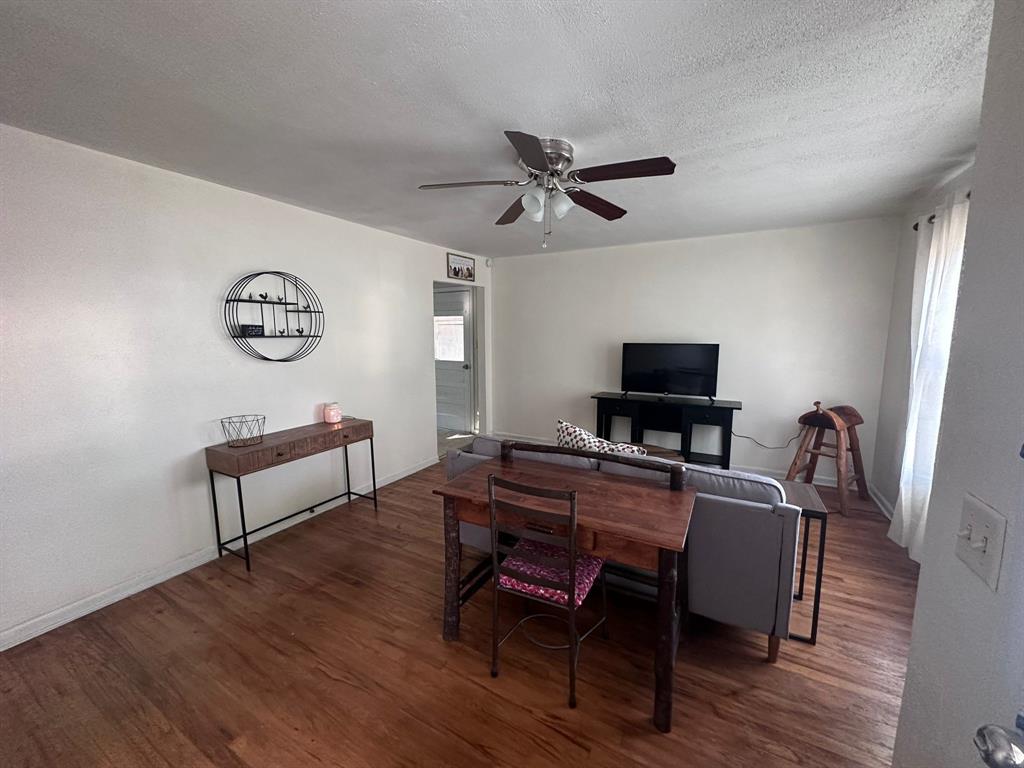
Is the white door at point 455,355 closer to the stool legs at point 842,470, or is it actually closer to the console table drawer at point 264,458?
the console table drawer at point 264,458

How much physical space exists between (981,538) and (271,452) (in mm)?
3124

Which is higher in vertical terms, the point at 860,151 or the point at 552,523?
the point at 860,151

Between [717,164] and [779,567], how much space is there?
83.5 inches

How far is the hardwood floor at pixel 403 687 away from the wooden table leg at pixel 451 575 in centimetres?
10

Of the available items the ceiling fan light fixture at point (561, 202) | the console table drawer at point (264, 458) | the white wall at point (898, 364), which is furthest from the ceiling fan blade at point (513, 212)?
the white wall at point (898, 364)

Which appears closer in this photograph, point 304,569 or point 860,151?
point 860,151

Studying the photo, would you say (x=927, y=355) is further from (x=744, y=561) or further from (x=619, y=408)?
(x=619, y=408)

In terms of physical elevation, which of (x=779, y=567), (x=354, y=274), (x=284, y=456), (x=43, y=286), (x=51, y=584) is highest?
(x=354, y=274)

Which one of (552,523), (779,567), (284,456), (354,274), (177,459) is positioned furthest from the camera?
A: (354,274)

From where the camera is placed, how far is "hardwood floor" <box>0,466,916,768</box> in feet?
4.88

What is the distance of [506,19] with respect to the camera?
1.24 meters

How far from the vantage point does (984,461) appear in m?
0.72

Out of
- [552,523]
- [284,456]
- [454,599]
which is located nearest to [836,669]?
[552,523]

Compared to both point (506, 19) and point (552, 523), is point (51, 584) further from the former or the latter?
point (506, 19)
